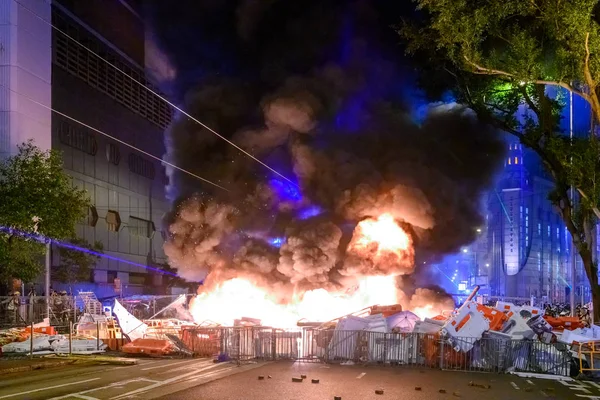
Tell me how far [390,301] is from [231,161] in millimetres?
9306

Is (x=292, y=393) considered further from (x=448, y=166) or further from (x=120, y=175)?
(x=120, y=175)

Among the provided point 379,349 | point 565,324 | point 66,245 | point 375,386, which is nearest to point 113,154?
point 66,245

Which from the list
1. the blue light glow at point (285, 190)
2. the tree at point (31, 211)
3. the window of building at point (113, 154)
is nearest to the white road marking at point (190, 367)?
the tree at point (31, 211)

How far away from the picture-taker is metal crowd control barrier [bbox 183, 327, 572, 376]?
50.1 feet

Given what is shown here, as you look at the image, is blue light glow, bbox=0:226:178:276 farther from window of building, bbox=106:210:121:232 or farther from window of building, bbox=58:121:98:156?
window of building, bbox=58:121:98:156

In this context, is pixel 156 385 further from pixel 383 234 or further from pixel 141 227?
pixel 141 227

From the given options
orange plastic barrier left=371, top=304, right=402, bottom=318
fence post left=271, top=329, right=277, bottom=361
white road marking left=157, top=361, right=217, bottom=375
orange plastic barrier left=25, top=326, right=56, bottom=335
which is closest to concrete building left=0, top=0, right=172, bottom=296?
orange plastic barrier left=25, top=326, right=56, bottom=335

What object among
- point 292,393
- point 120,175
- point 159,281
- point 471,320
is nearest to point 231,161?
point 471,320

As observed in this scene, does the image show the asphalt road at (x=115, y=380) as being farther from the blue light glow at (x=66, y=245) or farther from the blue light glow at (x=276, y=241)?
the blue light glow at (x=276, y=241)

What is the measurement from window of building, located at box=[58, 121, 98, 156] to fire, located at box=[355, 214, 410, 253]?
22.0m

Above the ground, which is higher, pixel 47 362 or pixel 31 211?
pixel 31 211

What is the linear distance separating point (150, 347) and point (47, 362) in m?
2.94

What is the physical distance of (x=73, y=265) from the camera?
124ft

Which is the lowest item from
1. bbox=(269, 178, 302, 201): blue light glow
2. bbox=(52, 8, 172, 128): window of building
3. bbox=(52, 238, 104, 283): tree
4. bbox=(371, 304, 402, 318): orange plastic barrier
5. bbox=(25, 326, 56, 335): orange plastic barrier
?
bbox=(25, 326, 56, 335): orange plastic barrier
